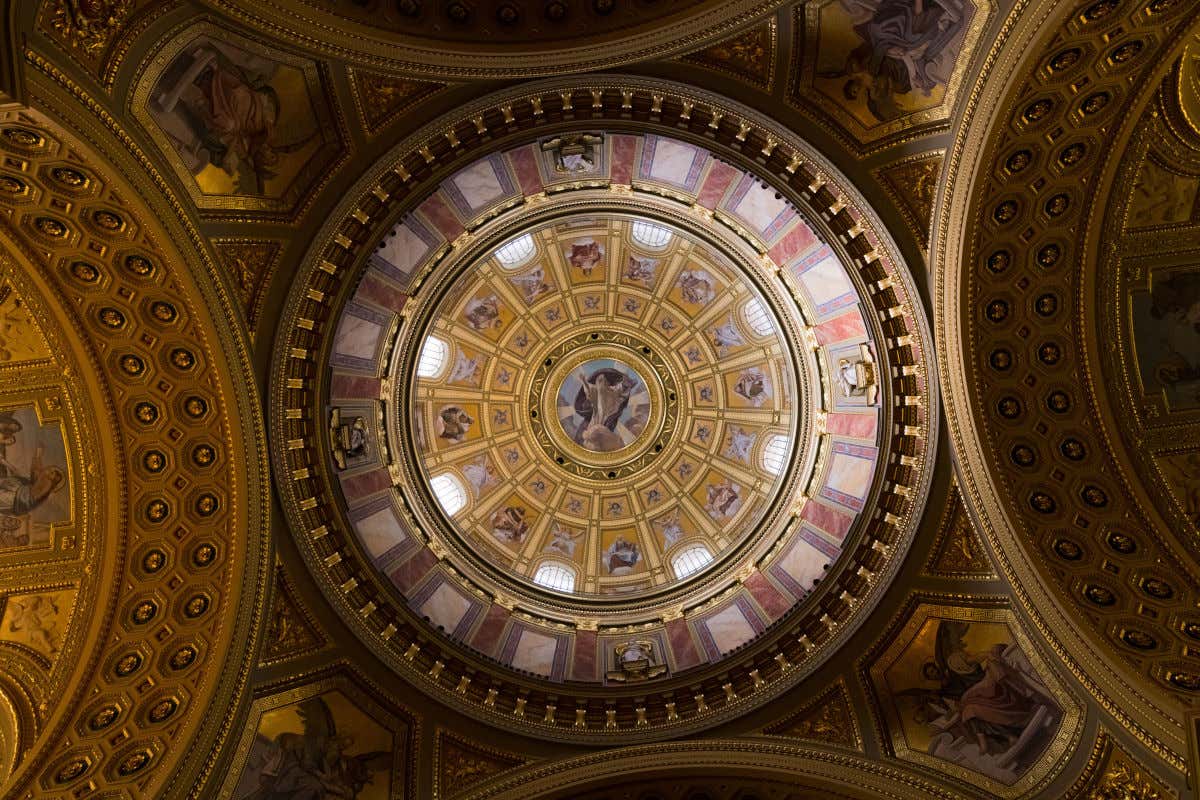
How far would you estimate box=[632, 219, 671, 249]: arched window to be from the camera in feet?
80.4

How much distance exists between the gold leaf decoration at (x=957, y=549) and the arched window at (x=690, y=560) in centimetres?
828

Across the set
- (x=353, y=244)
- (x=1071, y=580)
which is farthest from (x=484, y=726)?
(x=1071, y=580)

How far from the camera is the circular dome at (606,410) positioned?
963 inches

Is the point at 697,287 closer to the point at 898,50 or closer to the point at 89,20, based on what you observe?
the point at 898,50

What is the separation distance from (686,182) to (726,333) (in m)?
8.29

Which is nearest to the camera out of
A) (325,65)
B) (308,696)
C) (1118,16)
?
(1118,16)

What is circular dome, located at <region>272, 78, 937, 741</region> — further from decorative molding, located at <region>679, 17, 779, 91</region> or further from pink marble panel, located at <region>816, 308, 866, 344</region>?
decorative molding, located at <region>679, 17, 779, 91</region>

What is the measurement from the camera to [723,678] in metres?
18.9

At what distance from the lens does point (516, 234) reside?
20672mm

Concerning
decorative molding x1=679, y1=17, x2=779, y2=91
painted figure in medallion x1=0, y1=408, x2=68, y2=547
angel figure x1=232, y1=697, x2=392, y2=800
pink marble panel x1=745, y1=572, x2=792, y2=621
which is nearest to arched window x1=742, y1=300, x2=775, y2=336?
pink marble panel x1=745, y1=572, x2=792, y2=621

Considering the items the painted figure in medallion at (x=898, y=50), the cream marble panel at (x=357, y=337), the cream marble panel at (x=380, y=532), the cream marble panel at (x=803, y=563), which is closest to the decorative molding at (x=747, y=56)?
the painted figure in medallion at (x=898, y=50)

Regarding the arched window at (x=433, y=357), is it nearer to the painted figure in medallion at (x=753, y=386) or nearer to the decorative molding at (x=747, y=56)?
the painted figure in medallion at (x=753, y=386)

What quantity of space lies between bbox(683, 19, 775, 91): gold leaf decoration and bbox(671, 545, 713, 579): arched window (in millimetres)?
14276

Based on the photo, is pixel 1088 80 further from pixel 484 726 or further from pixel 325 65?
pixel 484 726
